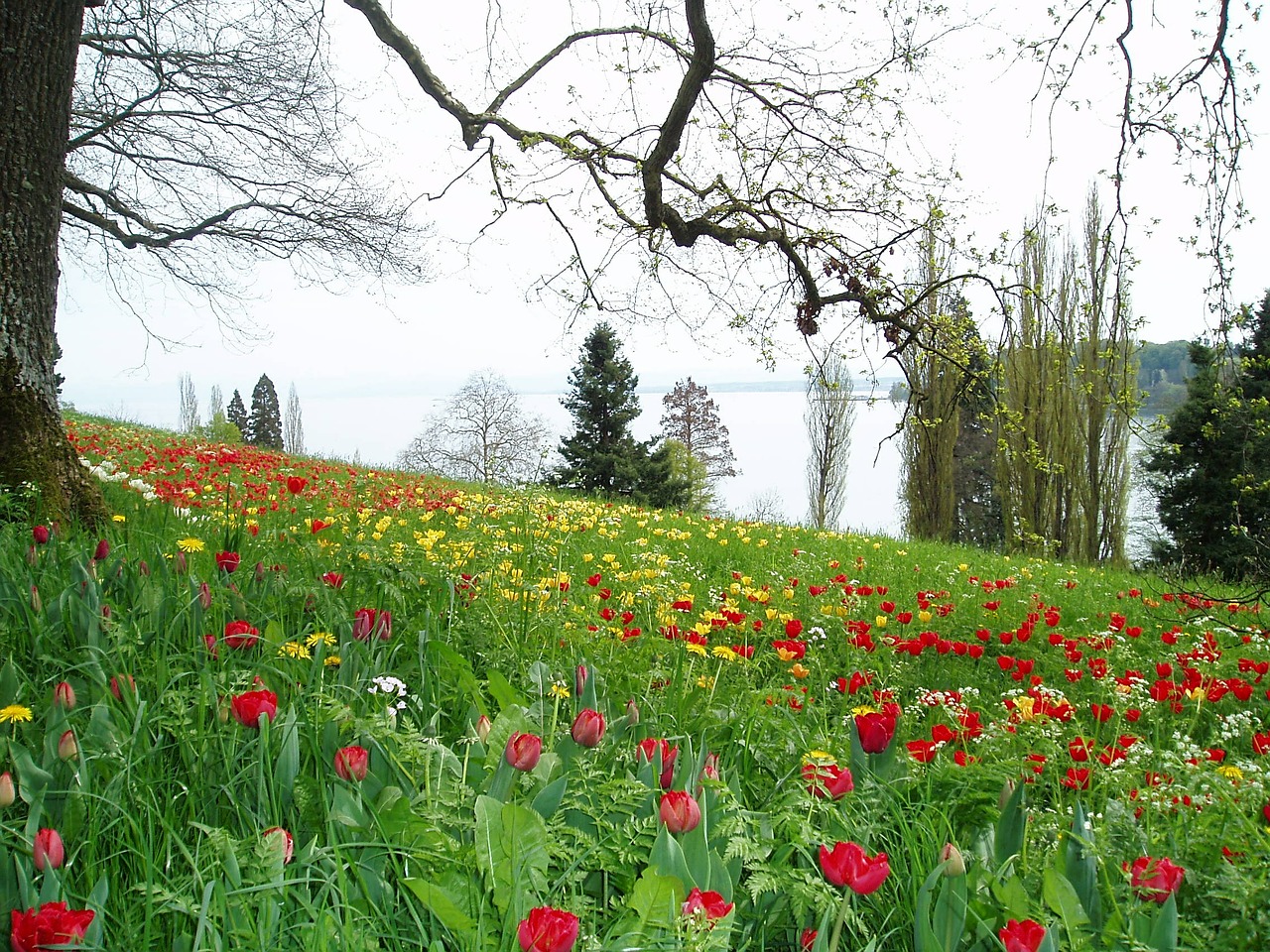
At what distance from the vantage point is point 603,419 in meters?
22.3

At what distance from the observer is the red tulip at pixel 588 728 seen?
154cm

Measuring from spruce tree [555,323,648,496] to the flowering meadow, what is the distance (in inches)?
722

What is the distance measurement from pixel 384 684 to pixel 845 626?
208 centimetres

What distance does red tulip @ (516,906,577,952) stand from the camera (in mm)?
978

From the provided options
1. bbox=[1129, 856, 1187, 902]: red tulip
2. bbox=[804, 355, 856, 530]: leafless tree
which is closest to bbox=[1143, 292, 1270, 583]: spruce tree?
bbox=[1129, 856, 1187, 902]: red tulip

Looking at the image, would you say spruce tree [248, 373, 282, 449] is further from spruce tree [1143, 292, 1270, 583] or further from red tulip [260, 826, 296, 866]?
red tulip [260, 826, 296, 866]

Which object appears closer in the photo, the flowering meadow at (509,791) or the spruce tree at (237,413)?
the flowering meadow at (509,791)

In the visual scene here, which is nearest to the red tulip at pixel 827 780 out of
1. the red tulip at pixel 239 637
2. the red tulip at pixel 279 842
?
the red tulip at pixel 279 842

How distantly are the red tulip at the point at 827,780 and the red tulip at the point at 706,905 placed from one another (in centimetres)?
46

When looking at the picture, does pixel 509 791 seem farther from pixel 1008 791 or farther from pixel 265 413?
pixel 265 413

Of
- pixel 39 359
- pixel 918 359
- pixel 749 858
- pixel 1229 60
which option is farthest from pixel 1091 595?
pixel 39 359

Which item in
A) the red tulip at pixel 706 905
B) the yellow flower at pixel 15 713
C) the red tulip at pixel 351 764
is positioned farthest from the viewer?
the yellow flower at pixel 15 713

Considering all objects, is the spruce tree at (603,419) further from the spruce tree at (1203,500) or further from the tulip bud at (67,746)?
the tulip bud at (67,746)

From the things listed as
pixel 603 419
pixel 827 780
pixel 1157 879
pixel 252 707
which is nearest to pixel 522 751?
pixel 252 707
